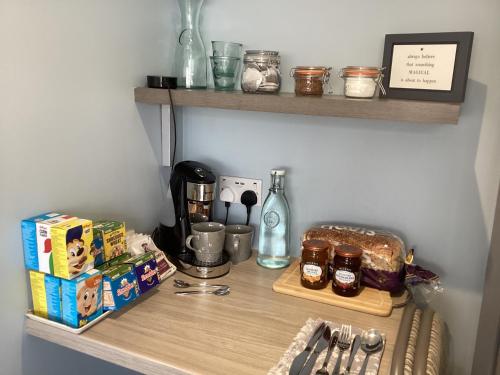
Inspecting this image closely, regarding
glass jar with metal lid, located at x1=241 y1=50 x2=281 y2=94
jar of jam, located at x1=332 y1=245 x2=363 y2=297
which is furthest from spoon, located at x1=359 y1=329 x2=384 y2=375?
glass jar with metal lid, located at x1=241 y1=50 x2=281 y2=94

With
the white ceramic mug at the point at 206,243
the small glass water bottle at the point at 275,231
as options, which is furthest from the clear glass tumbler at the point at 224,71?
the white ceramic mug at the point at 206,243

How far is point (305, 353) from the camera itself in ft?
3.35

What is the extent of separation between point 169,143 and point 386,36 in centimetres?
79

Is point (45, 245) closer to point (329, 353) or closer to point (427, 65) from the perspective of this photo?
point (329, 353)

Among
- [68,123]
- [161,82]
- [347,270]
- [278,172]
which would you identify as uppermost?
[161,82]

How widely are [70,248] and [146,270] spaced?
0.80 feet

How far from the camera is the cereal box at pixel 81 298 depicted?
3.50 feet

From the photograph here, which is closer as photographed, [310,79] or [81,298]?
[81,298]

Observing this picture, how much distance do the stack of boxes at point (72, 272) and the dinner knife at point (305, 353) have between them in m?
0.47

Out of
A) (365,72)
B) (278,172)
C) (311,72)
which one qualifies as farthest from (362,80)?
(278,172)

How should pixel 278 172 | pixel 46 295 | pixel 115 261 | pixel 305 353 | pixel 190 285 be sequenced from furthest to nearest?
pixel 278 172
pixel 190 285
pixel 115 261
pixel 46 295
pixel 305 353

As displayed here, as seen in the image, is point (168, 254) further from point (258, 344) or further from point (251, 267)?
point (258, 344)

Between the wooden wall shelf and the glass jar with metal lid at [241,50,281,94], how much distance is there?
0.22 ft

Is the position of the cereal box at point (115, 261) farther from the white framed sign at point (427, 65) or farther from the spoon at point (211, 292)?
the white framed sign at point (427, 65)
